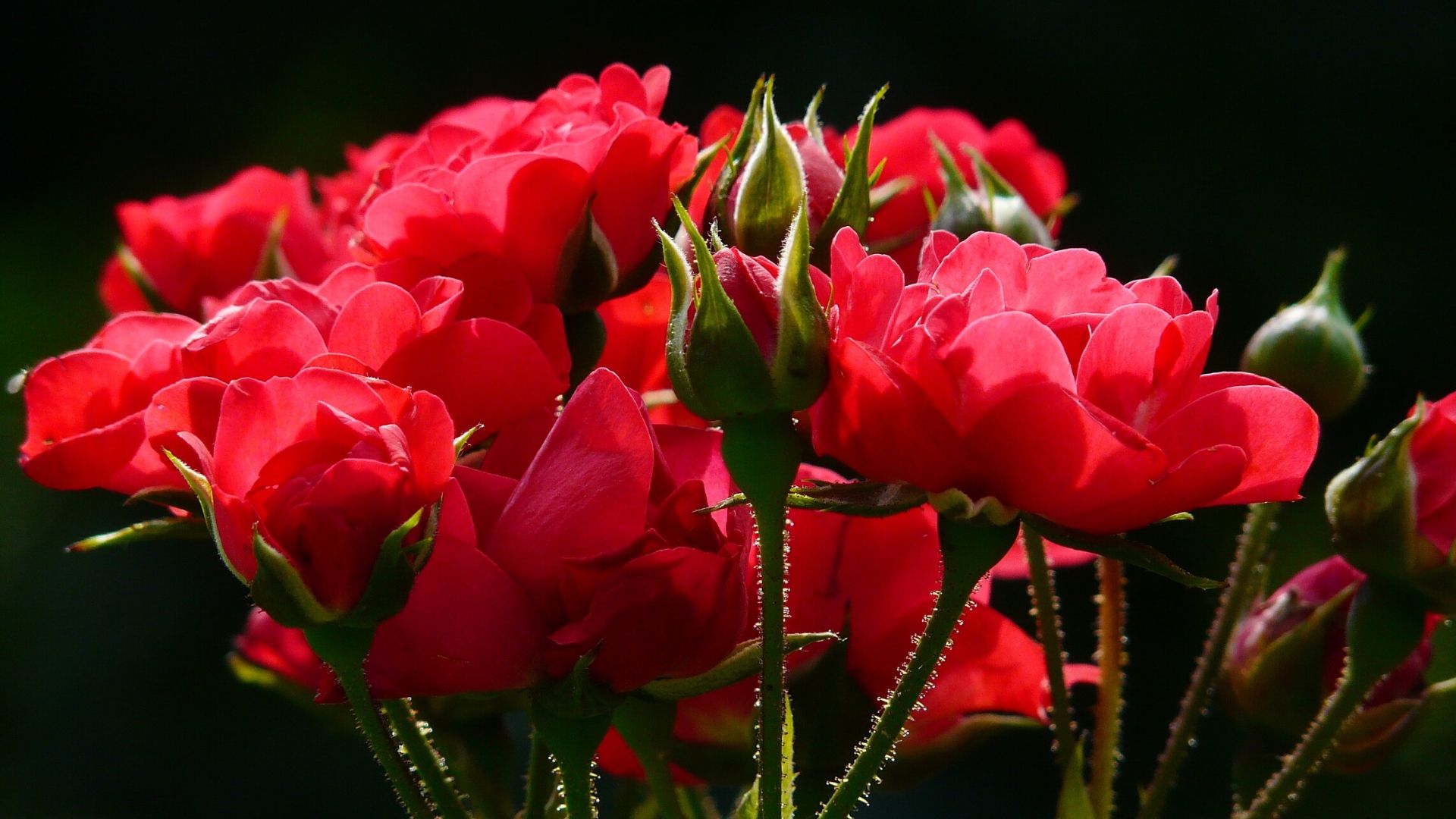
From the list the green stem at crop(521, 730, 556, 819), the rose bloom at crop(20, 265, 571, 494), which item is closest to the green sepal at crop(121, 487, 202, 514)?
the rose bloom at crop(20, 265, 571, 494)

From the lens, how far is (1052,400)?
306 millimetres

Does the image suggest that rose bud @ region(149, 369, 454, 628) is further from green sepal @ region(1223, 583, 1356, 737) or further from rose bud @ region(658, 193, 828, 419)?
green sepal @ region(1223, 583, 1356, 737)

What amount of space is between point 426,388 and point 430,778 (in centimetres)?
10

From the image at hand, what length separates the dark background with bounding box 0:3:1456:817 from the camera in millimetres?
1896

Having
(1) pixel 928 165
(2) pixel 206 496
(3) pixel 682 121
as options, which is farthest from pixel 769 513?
(3) pixel 682 121

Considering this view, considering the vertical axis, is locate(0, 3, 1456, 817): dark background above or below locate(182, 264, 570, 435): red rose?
below

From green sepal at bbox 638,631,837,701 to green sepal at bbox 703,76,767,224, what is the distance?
12cm

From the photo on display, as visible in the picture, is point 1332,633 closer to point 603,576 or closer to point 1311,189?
point 603,576

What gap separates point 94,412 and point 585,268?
0.14 m

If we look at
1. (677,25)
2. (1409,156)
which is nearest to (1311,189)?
(1409,156)

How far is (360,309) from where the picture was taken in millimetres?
351

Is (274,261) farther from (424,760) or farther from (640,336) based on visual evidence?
(424,760)

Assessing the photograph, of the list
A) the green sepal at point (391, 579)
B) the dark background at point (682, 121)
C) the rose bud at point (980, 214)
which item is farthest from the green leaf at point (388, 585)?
the dark background at point (682, 121)

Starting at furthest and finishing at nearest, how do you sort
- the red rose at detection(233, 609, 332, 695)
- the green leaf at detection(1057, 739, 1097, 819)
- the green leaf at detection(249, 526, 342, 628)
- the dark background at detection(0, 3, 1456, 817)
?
the dark background at detection(0, 3, 1456, 817)
the red rose at detection(233, 609, 332, 695)
the green leaf at detection(1057, 739, 1097, 819)
the green leaf at detection(249, 526, 342, 628)
